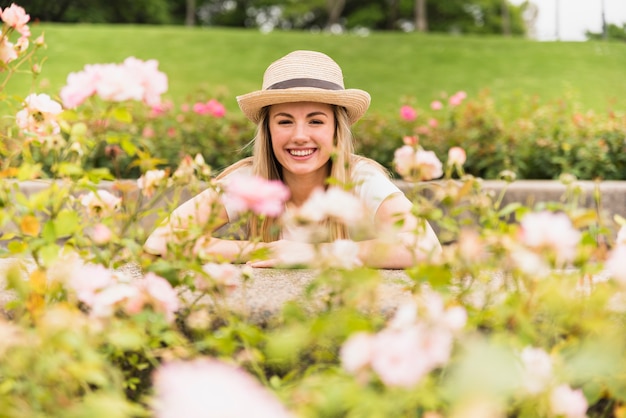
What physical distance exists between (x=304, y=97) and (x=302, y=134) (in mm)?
124

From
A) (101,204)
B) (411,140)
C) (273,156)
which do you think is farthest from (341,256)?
(273,156)

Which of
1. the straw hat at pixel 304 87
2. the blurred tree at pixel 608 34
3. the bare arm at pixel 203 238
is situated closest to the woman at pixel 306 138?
the straw hat at pixel 304 87

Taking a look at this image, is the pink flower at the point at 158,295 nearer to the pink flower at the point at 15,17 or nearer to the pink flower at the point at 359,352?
the pink flower at the point at 359,352

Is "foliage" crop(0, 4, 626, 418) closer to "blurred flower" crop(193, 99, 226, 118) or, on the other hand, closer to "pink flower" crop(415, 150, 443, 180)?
"pink flower" crop(415, 150, 443, 180)

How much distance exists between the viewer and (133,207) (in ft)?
3.98

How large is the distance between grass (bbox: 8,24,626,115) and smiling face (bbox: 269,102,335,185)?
7500 millimetres

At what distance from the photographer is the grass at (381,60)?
10500 millimetres

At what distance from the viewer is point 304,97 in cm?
219

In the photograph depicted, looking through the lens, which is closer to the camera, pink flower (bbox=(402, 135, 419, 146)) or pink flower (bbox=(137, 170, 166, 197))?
pink flower (bbox=(402, 135, 419, 146))

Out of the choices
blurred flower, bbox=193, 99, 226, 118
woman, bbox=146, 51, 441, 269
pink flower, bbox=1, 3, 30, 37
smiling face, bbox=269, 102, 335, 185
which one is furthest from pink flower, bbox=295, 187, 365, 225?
blurred flower, bbox=193, 99, 226, 118

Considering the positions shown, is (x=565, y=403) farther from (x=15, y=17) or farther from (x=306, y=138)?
(x=306, y=138)

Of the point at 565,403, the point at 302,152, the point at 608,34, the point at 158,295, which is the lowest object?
the point at 565,403

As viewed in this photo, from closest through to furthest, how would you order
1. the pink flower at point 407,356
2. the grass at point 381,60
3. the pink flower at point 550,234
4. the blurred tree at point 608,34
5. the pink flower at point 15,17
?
the pink flower at point 407,356 → the pink flower at point 550,234 → the pink flower at point 15,17 → the grass at point 381,60 → the blurred tree at point 608,34

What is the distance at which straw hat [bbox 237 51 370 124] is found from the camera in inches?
86.0
